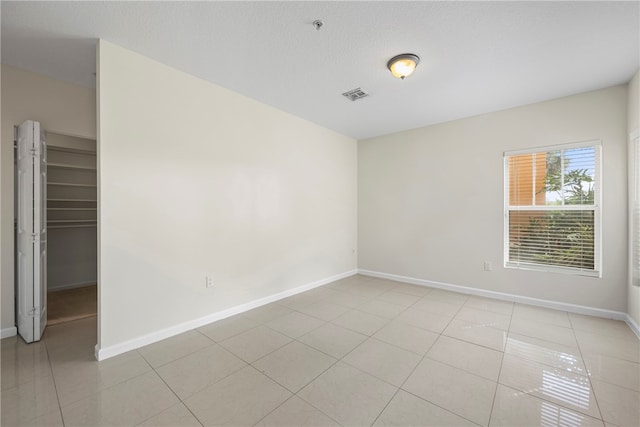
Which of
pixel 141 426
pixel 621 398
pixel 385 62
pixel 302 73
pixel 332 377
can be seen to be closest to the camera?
pixel 141 426

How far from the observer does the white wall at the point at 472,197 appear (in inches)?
119

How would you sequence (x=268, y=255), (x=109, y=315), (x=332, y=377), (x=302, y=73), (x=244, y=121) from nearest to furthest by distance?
(x=332, y=377) → (x=109, y=315) → (x=302, y=73) → (x=244, y=121) → (x=268, y=255)

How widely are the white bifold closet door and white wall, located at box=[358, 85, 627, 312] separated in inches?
176

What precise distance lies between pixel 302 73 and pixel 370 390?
2.93 meters

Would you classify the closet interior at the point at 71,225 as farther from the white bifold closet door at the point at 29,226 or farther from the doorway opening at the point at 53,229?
the white bifold closet door at the point at 29,226

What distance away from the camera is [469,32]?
2.11 meters

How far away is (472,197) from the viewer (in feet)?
13.0

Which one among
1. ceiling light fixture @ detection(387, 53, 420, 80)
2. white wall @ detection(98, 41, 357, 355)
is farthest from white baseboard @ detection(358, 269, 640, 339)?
ceiling light fixture @ detection(387, 53, 420, 80)

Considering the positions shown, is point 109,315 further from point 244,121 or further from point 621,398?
point 621,398

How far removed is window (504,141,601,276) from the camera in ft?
10.5

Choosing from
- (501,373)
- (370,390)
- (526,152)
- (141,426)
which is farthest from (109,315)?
(526,152)

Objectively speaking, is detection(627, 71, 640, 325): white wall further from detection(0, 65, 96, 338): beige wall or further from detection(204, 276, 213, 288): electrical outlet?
detection(0, 65, 96, 338): beige wall

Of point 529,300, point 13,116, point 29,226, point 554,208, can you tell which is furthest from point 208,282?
point 554,208

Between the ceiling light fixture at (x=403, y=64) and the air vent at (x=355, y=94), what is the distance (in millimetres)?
608
